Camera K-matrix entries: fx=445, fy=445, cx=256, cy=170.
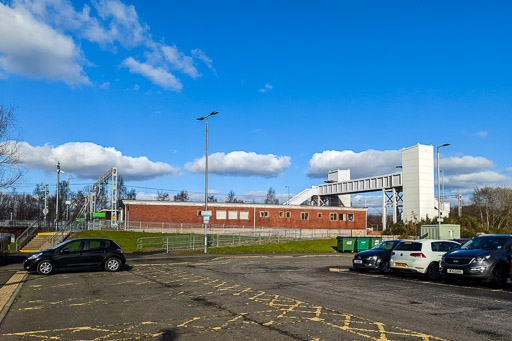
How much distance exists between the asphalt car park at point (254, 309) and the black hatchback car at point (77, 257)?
134 centimetres

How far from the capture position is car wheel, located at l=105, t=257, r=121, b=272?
19.1m

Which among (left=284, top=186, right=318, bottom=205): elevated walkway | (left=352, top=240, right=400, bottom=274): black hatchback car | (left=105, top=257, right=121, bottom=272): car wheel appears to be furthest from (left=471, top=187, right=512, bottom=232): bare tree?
(left=105, top=257, right=121, bottom=272): car wheel

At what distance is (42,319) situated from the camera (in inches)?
364

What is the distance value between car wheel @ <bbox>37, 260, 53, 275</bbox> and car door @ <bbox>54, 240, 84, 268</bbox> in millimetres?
292

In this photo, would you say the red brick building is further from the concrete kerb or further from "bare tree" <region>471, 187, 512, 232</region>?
the concrete kerb

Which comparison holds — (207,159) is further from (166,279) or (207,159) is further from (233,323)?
(233,323)

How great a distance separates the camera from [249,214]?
2355 inches

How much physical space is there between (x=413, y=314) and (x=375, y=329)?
196cm

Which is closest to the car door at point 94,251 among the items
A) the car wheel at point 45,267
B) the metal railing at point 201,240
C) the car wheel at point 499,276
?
the car wheel at point 45,267

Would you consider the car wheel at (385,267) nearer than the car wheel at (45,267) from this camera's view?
No

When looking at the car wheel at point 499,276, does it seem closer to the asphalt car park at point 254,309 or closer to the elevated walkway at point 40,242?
the asphalt car park at point 254,309

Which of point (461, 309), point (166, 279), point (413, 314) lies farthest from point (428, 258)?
point (166, 279)

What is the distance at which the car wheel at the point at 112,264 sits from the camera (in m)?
19.1

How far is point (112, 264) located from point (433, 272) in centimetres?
1322
